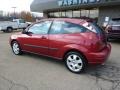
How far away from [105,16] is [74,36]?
13.0 metres

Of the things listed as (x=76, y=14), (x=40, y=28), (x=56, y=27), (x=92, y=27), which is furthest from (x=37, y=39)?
(x=76, y=14)

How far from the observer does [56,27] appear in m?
6.19

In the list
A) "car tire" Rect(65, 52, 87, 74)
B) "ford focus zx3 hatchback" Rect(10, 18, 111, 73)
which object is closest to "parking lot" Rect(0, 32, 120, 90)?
"car tire" Rect(65, 52, 87, 74)

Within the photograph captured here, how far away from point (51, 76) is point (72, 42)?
1174mm

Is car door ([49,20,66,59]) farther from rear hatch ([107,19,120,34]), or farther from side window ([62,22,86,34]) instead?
rear hatch ([107,19,120,34])

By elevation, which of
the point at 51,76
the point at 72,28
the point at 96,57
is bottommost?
the point at 51,76

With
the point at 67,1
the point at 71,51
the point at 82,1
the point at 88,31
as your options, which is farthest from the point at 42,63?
the point at 67,1

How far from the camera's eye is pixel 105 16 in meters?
17.8

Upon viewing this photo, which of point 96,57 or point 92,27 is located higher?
point 92,27

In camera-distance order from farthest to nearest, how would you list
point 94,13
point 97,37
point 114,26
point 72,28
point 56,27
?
point 94,13 → point 114,26 → point 56,27 → point 72,28 → point 97,37

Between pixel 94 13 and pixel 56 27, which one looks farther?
pixel 94 13

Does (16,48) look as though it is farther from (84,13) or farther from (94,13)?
(84,13)

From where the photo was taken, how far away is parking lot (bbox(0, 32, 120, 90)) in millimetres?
4707

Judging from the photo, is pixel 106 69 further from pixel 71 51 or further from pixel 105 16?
pixel 105 16
